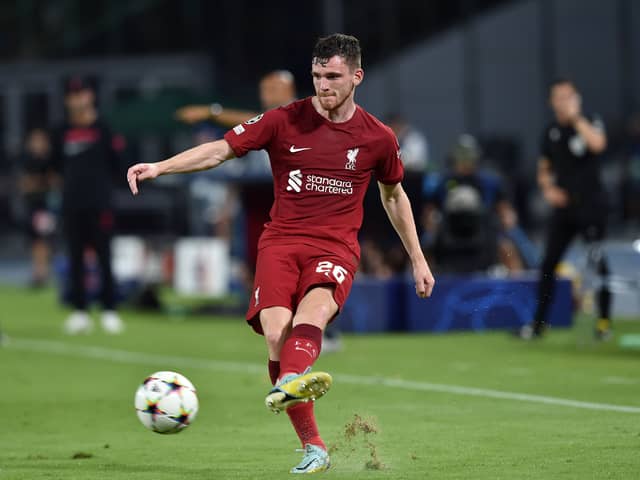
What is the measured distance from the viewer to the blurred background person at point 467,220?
1559cm

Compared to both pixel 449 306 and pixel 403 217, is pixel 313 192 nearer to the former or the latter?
pixel 403 217

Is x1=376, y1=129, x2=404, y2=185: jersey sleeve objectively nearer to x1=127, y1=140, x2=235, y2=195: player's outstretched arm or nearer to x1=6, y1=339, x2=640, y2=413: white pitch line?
x1=127, y1=140, x2=235, y2=195: player's outstretched arm

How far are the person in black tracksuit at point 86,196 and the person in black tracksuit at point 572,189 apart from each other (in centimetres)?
483

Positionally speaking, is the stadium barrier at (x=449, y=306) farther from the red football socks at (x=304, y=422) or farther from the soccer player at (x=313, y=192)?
the red football socks at (x=304, y=422)

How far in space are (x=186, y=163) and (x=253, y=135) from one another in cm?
41

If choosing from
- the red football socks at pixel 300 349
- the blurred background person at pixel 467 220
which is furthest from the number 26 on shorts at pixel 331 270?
the blurred background person at pixel 467 220

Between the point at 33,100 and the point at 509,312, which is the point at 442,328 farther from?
the point at 33,100

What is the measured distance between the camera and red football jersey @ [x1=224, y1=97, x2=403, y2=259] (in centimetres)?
710

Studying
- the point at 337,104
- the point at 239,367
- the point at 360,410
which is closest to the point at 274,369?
the point at 337,104

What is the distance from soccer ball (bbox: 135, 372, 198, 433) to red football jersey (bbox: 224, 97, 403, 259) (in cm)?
88

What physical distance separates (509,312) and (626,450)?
761cm

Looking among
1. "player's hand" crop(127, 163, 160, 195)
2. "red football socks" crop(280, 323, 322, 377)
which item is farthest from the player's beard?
"red football socks" crop(280, 323, 322, 377)

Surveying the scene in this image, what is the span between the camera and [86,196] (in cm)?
1545

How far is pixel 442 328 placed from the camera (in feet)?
49.4
